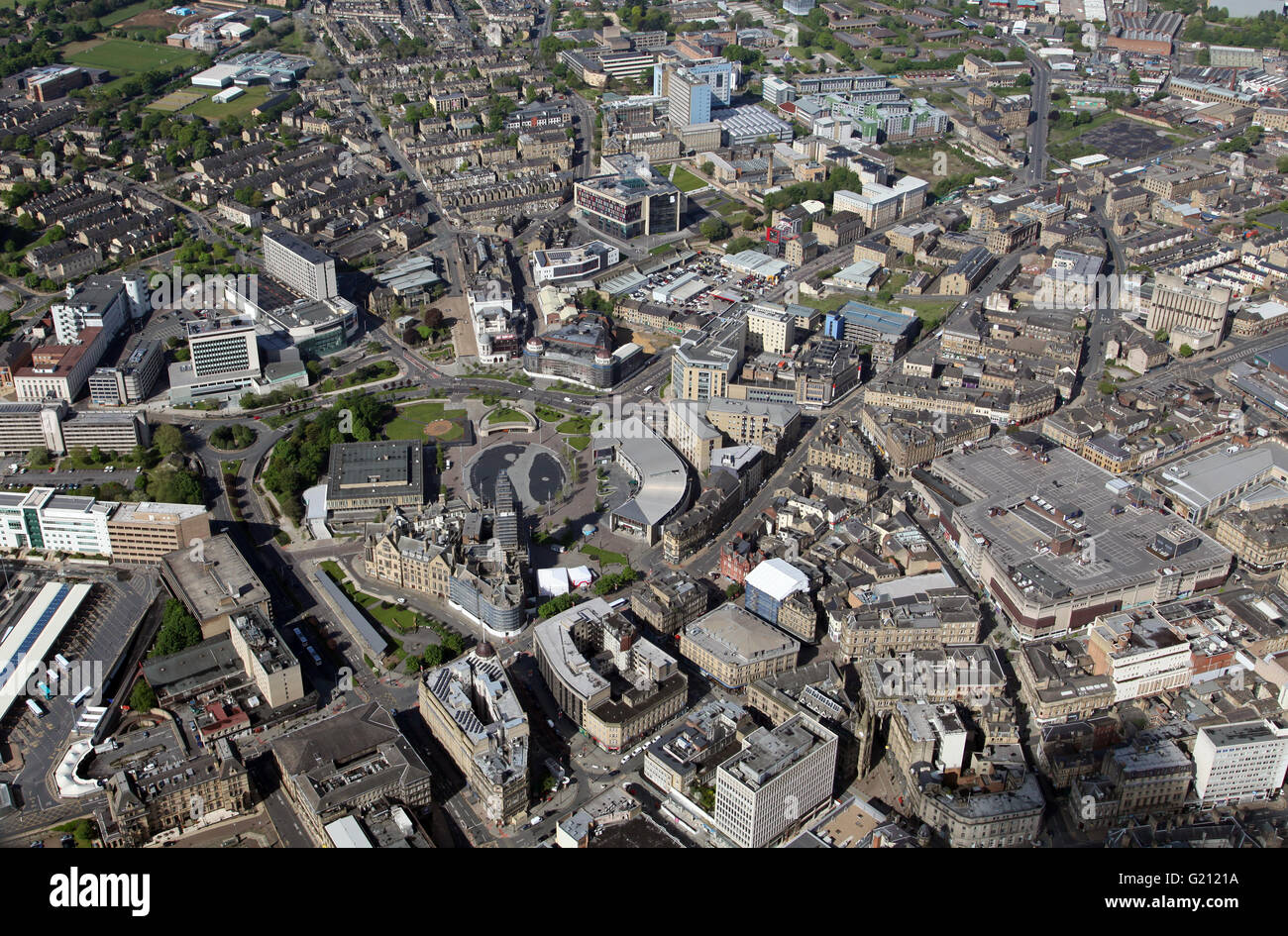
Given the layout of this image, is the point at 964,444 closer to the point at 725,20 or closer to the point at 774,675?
the point at 774,675

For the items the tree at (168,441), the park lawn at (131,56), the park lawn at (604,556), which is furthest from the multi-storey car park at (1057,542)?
the park lawn at (131,56)

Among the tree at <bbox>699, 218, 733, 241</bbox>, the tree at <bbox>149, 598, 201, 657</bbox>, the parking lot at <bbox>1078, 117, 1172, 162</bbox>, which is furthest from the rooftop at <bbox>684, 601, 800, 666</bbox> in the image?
the parking lot at <bbox>1078, 117, 1172, 162</bbox>

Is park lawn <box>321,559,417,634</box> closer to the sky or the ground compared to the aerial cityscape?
closer to the ground

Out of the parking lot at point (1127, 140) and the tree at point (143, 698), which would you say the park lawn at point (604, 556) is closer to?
the tree at point (143, 698)

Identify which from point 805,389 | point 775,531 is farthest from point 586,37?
point 775,531

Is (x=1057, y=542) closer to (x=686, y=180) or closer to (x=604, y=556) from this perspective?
(x=604, y=556)

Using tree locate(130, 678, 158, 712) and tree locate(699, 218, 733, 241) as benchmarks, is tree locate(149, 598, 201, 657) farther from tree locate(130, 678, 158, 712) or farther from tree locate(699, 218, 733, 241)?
tree locate(699, 218, 733, 241)
